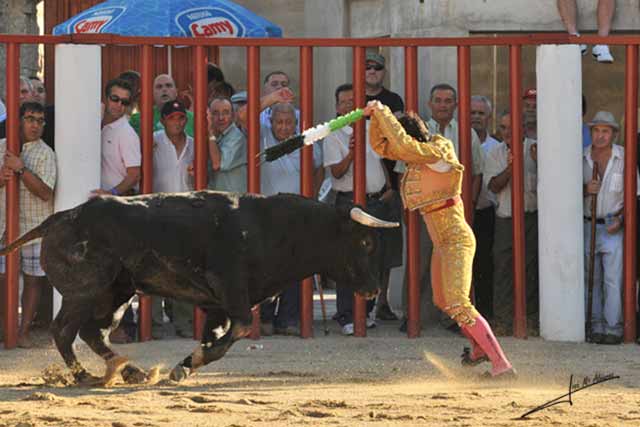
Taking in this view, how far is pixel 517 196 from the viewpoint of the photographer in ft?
38.8

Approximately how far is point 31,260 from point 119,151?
1009mm

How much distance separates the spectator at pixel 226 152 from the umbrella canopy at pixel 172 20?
91.1 inches

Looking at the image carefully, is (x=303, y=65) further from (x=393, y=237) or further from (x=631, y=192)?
(x=631, y=192)

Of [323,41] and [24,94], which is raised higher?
[323,41]

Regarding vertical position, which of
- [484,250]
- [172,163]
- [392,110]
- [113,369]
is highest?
[392,110]

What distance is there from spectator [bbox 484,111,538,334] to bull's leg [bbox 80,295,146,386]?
3460mm

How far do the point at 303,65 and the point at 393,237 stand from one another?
→ 4.82 feet

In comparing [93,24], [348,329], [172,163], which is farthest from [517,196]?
[93,24]

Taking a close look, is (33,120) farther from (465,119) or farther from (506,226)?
(506,226)

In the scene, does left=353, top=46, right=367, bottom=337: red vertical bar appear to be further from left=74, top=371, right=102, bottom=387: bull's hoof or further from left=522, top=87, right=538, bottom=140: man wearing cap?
left=74, top=371, right=102, bottom=387: bull's hoof

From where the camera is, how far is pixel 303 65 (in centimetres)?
1191

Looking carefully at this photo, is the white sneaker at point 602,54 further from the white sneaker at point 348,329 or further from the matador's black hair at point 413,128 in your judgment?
the matador's black hair at point 413,128

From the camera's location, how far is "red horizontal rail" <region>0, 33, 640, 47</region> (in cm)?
1155

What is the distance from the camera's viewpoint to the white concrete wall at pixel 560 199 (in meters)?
11.7
